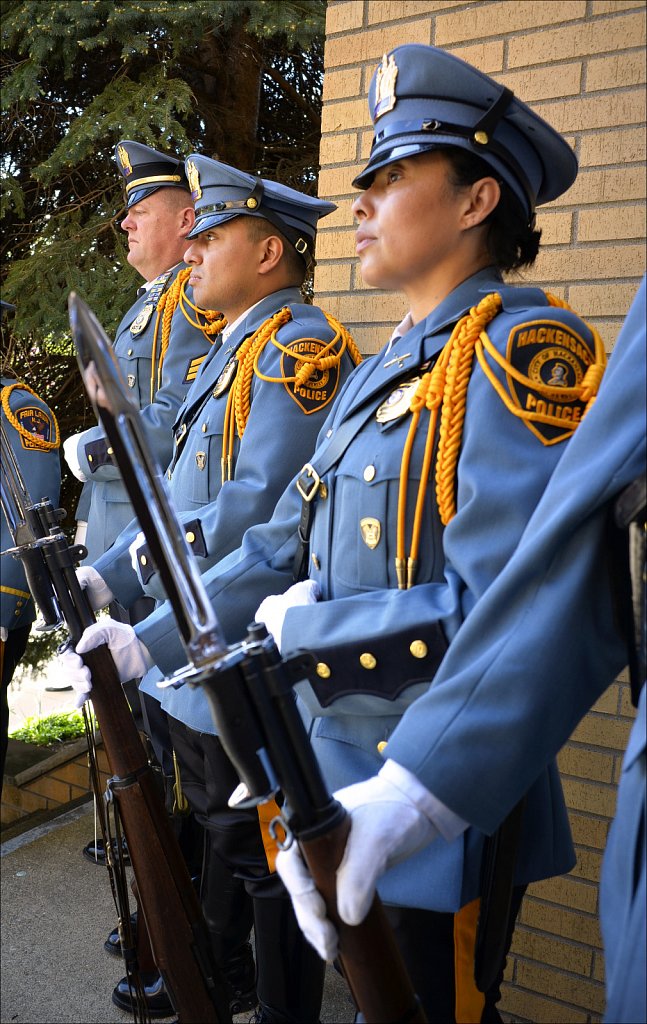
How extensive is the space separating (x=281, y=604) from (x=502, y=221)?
0.81 metres

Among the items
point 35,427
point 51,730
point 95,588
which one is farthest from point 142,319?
point 51,730

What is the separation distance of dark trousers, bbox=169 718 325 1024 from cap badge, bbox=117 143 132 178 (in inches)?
82.0

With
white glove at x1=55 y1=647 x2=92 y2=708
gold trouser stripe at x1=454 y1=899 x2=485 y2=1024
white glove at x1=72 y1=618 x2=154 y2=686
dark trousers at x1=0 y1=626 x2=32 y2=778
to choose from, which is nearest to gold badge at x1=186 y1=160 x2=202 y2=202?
white glove at x1=72 y1=618 x2=154 y2=686

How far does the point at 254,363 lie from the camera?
2658 millimetres

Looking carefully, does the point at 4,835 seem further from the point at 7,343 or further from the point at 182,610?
the point at 182,610

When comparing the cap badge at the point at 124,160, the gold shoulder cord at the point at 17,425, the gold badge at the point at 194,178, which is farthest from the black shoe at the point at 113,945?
the cap badge at the point at 124,160

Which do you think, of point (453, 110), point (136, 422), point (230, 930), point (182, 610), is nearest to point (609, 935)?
point (182, 610)

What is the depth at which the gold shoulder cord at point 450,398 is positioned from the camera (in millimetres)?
1674

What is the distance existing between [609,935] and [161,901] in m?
1.19

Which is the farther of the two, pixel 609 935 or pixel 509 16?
pixel 509 16

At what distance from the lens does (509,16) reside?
2762 millimetres

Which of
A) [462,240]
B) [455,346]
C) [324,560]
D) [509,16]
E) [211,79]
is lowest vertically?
[324,560]

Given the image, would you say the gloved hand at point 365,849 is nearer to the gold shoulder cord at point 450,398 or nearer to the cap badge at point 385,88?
the gold shoulder cord at point 450,398

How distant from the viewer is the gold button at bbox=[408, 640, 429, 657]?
1.60 metres
